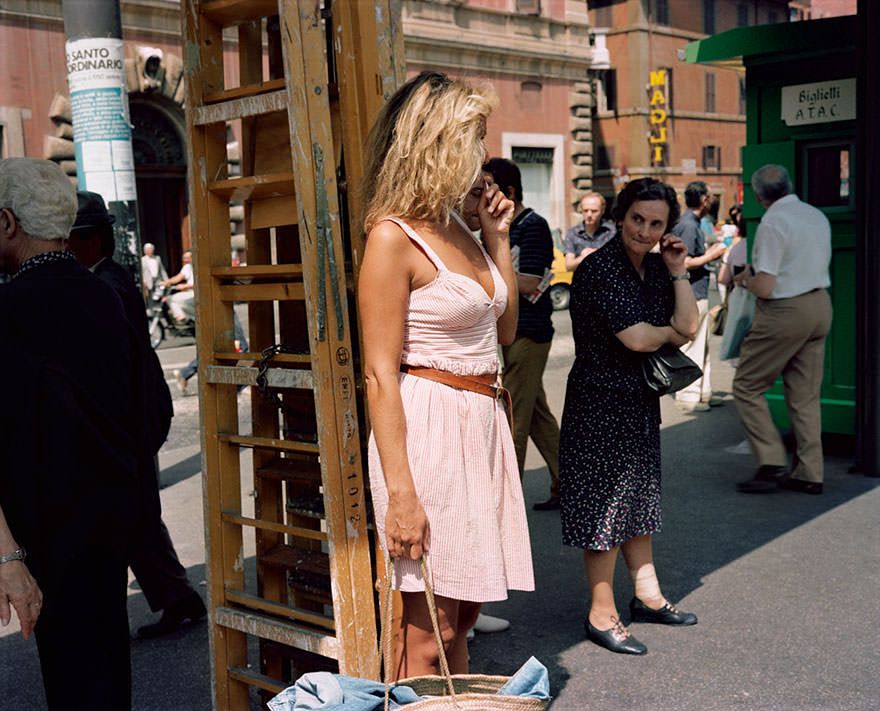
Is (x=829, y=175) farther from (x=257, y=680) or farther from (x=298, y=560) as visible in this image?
(x=257, y=680)

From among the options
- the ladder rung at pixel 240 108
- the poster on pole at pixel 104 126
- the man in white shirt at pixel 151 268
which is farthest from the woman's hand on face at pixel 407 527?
the man in white shirt at pixel 151 268

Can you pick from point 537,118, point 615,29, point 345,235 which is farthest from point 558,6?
→ point 345,235

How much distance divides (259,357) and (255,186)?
1.60 ft

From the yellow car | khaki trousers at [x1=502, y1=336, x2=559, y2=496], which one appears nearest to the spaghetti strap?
khaki trousers at [x1=502, y1=336, x2=559, y2=496]

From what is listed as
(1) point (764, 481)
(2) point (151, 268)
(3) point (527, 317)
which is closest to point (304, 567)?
(3) point (527, 317)

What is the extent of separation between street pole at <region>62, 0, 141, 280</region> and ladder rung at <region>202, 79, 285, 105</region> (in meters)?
2.71

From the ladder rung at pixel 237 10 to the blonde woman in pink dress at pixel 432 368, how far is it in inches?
21.1

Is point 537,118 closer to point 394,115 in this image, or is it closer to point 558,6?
point 558,6

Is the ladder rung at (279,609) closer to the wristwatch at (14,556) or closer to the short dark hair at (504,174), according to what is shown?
the wristwatch at (14,556)

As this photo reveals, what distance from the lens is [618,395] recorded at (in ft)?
12.9

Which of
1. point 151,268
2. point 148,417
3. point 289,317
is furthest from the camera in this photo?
point 151,268

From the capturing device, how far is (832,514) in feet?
18.1

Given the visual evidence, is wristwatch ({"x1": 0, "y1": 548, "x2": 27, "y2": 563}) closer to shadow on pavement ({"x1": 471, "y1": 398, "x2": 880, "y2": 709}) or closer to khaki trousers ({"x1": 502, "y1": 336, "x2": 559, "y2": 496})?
shadow on pavement ({"x1": 471, "y1": 398, "x2": 880, "y2": 709})

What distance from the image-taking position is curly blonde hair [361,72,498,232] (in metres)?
2.50
